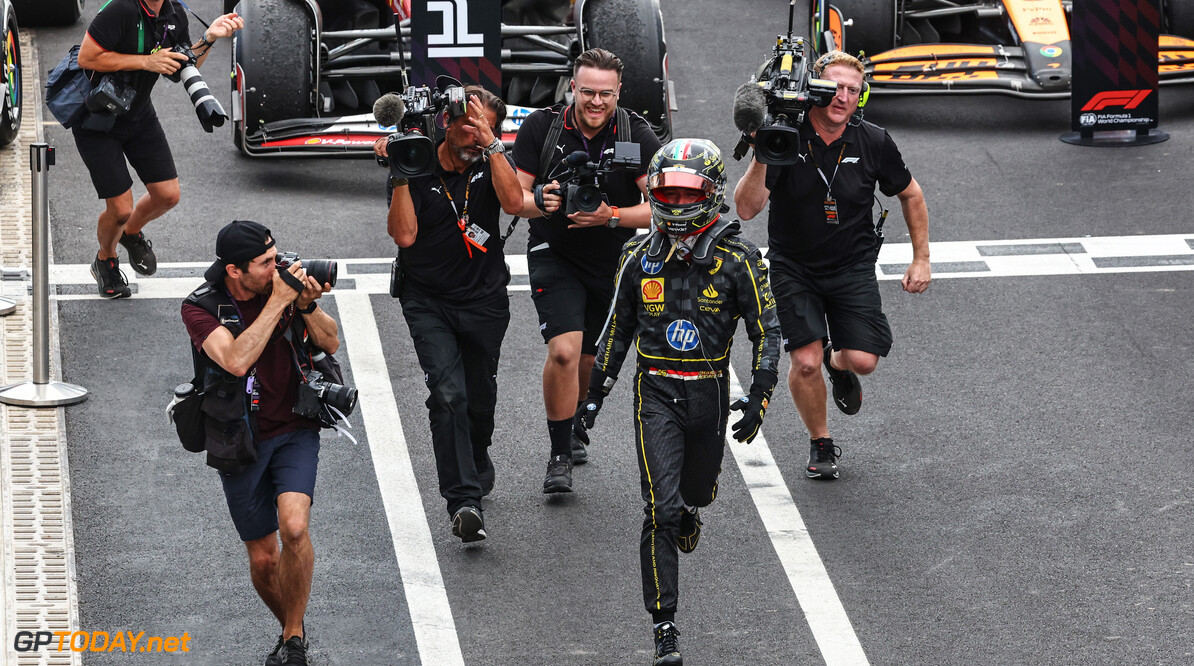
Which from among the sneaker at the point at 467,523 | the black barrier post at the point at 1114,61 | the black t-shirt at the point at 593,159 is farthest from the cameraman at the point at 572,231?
the black barrier post at the point at 1114,61

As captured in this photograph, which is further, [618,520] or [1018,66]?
[1018,66]

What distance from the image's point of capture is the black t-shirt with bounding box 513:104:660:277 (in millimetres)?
7988

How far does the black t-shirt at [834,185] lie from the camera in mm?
8258

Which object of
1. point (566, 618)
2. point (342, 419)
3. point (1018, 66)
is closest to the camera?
point (342, 419)

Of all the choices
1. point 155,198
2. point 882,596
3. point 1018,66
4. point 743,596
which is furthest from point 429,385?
point 1018,66

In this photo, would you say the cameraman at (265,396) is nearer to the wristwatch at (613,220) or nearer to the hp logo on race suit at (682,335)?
the hp logo on race suit at (682,335)

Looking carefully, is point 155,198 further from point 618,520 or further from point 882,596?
point 882,596

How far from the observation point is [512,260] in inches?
433

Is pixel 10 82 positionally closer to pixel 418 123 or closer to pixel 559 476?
pixel 418 123

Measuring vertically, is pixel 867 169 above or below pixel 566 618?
above

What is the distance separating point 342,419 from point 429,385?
3.39 ft

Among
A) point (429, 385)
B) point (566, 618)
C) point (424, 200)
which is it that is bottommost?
point (566, 618)

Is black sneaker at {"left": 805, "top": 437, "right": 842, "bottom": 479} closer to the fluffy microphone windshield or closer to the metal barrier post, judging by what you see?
the fluffy microphone windshield

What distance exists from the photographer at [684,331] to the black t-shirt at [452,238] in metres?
0.99
